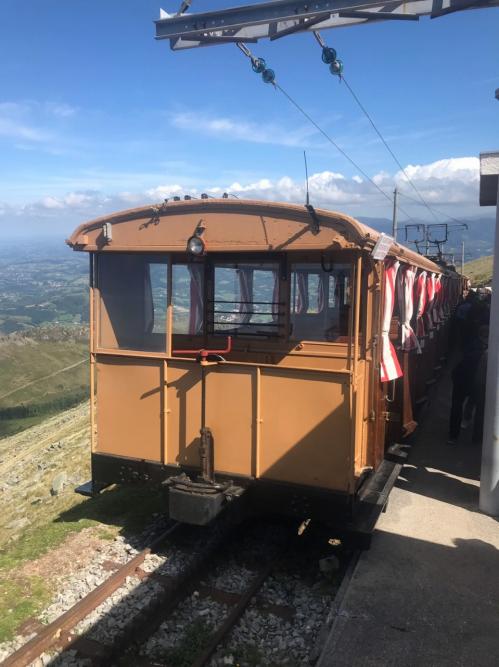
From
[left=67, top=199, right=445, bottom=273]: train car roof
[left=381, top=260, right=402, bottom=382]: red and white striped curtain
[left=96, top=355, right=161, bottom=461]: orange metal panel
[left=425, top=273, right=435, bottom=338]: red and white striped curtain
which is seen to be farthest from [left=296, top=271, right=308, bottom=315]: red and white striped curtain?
[left=425, top=273, right=435, bottom=338]: red and white striped curtain

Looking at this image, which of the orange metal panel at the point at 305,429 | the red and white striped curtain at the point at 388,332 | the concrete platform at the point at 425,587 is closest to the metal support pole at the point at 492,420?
the concrete platform at the point at 425,587

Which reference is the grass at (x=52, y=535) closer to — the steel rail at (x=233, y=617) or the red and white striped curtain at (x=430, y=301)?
the steel rail at (x=233, y=617)

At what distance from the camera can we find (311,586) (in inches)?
209

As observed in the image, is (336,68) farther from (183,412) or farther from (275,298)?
(183,412)

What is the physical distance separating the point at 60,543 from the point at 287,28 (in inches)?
279

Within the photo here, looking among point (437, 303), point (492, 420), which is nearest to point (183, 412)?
point (492, 420)

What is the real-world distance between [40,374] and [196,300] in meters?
85.0

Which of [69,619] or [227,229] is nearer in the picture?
[69,619]

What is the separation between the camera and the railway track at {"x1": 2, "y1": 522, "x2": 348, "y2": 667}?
430 cm

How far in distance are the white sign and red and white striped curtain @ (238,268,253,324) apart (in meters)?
1.34

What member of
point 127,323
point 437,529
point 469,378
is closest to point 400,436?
point 469,378

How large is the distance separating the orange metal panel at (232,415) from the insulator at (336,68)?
188 inches

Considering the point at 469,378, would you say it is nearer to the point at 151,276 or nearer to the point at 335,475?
the point at 335,475

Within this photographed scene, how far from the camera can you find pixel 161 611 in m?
4.79
